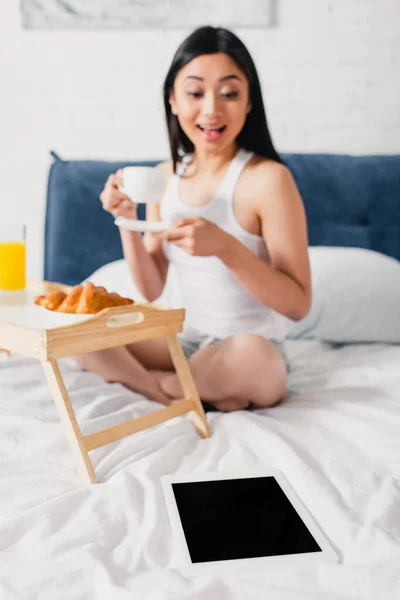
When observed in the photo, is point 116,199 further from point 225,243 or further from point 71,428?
point 71,428

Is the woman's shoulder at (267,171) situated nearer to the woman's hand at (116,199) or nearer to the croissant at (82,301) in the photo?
the woman's hand at (116,199)

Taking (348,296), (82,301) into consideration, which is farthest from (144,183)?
(348,296)

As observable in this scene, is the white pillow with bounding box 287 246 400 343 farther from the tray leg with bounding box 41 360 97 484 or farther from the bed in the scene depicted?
the tray leg with bounding box 41 360 97 484

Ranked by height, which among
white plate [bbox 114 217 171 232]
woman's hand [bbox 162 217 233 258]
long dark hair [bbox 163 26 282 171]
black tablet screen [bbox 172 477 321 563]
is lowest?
black tablet screen [bbox 172 477 321 563]

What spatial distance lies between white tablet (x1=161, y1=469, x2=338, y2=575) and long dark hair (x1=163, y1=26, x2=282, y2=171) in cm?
78

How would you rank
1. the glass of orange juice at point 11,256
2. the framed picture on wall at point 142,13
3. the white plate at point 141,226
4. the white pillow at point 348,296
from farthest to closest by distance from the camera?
the framed picture on wall at point 142,13 → the white pillow at point 348,296 → the glass of orange juice at point 11,256 → the white plate at point 141,226

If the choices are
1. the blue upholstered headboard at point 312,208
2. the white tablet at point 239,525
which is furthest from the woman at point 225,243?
the blue upholstered headboard at point 312,208

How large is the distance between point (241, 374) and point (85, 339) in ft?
1.14

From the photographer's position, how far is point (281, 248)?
1.28 metres

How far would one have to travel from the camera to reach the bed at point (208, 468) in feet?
2.12

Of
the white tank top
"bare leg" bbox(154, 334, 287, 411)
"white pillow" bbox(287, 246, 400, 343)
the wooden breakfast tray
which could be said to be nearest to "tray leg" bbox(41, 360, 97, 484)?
the wooden breakfast tray

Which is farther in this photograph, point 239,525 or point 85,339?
point 85,339

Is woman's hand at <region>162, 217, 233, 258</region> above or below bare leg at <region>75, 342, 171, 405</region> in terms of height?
above

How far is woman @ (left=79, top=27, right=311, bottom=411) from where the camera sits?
1.22 metres
